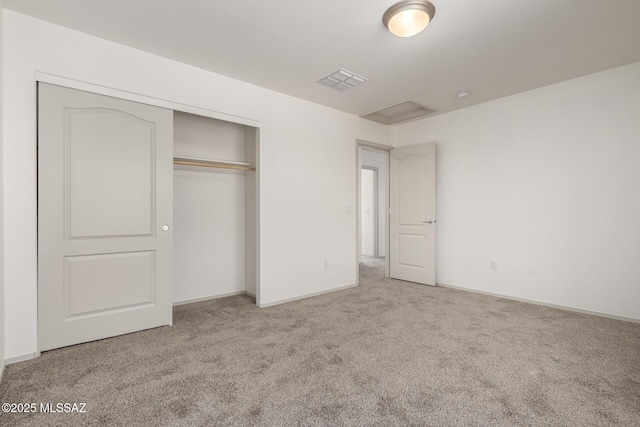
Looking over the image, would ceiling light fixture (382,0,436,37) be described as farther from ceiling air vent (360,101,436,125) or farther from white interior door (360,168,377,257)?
white interior door (360,168,377,257)

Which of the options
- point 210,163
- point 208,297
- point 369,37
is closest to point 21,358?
point 208,297

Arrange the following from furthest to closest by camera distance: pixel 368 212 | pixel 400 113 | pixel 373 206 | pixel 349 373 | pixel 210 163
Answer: pixel 368 212 < pixel 373 206 < pixel 400 113 < pixel 210 163 < pixel 349 373

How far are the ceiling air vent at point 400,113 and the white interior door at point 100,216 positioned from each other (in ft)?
9.45

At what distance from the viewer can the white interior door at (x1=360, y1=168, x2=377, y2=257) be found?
25.6 feet

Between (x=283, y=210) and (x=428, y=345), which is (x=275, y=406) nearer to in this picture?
(x=428, y=345)

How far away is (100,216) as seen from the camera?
8.66 feet

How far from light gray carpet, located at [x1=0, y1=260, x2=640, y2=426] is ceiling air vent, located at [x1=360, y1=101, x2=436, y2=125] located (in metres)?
2.79

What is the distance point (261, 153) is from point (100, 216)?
171 centimetres

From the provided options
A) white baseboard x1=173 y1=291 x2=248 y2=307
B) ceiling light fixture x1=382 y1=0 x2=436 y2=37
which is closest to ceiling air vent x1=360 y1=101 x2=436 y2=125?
ceiling light fixture x1=382 y1=0 x2=436 y2=37

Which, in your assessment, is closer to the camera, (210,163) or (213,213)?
(210,163)

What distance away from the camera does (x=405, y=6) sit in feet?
7.00

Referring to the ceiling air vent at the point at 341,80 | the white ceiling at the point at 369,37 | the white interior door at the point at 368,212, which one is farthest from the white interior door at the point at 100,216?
the white interior door at the point at 368,212

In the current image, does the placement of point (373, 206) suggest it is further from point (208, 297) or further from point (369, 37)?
point (369, 37)

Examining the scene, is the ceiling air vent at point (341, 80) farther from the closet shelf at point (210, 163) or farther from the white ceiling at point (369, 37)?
the closet shelf at point (210, 163)
